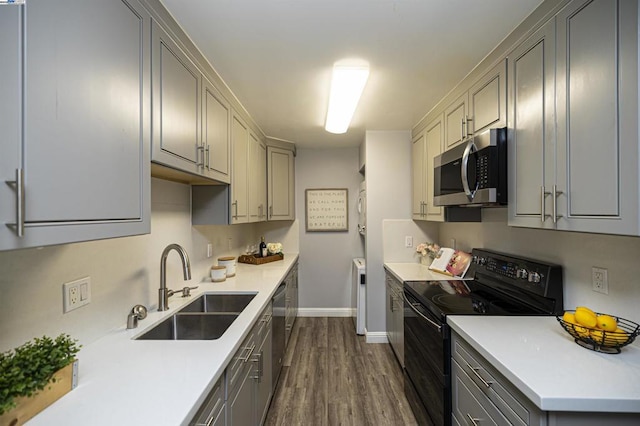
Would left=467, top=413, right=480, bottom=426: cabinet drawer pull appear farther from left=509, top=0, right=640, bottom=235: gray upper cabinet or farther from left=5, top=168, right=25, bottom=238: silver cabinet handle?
left=5, top=168, right=25, bottom=238: silver cabinet handle

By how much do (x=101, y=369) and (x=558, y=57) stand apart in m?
2.19

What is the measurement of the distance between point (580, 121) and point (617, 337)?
83cm

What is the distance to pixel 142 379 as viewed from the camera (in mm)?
1026

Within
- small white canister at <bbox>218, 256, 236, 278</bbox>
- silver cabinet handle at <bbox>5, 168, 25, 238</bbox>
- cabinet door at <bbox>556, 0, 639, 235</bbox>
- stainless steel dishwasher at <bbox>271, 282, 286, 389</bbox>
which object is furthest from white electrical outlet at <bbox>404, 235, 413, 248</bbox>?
silver cabinet handle at <bbox>5, 168, 25, 238</bbox>

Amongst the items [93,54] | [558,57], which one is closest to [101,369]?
[93,54]

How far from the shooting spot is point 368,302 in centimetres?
342

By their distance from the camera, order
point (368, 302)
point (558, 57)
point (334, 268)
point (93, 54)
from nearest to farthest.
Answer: point (93, 54) < point (558, 57) < point (368, 302) < point (334, 268)

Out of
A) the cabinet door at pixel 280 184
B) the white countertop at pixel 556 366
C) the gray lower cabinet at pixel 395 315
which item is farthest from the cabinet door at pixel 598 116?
the cabinet door at pixel 280 184

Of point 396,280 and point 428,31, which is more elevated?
point 428,31

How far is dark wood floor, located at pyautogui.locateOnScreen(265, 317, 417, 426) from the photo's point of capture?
2.22 m

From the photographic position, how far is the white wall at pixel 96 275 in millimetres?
989

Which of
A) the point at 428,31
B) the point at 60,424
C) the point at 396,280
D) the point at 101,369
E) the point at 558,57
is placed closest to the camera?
the point at 60,424

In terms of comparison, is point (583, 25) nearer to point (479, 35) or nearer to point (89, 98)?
point (479, 35)

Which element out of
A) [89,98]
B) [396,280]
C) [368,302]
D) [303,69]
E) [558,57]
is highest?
[303,69]
